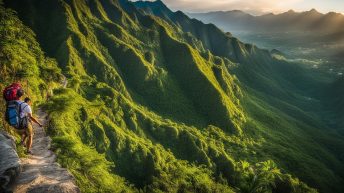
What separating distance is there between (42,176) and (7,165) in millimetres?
3310

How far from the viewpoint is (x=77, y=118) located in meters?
95.2

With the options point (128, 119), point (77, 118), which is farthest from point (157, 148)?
point (77, 118)

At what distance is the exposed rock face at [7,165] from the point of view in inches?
869

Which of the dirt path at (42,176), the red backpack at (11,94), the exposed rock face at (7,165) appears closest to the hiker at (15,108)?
the red backpack at (11,94)

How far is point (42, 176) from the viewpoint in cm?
2547

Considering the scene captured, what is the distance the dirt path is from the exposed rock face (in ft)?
2.52

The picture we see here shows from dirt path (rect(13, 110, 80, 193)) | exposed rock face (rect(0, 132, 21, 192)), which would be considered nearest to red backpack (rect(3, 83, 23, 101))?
Result: exposed rock face (rect(0, 132, 21, 192))

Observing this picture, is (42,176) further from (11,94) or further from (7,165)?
(11,94)

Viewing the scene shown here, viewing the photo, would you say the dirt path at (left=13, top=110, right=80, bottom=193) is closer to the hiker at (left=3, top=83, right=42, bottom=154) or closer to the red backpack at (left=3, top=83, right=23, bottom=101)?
the hiker at (left=3, top=83, right=42, bottom=154)

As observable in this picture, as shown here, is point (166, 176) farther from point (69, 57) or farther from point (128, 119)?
point (69, 57)

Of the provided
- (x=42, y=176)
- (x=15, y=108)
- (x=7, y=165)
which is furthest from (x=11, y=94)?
(x=42, y=176)

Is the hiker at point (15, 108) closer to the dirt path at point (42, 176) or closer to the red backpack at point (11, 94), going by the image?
the red backpack at point (11, 94)

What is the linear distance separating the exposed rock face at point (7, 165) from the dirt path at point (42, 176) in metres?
0.77

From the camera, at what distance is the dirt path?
23.0 metres
